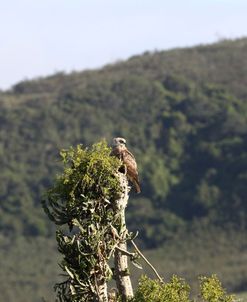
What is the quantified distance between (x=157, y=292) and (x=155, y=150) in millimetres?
77418

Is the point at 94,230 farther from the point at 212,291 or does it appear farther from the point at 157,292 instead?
the point at 212,291

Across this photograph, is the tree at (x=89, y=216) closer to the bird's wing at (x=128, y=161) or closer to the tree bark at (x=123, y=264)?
the tree bark at (x=123, y=264)

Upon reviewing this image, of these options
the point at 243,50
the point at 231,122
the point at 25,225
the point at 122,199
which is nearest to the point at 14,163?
the point at 25,225

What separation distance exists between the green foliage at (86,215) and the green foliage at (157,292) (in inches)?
18.2

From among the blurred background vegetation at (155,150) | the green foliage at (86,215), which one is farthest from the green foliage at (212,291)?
the blurred background vegetation at (155,150)

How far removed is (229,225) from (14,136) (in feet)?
74.3

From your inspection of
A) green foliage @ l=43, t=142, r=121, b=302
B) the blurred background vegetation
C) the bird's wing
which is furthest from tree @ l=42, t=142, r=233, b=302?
the blurred background vegetation

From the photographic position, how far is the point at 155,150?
94.6 metres

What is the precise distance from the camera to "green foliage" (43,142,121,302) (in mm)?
16938

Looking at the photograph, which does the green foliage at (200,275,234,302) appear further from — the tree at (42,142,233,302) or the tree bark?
the tree bark

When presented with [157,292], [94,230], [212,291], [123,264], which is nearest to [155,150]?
[123,264]

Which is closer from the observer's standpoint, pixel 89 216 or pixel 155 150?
pixel 89 216

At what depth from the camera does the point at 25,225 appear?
8538 centimetres

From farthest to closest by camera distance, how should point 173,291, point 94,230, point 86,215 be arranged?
1. point 86,215
2. point 173,291
3. point 94,230
